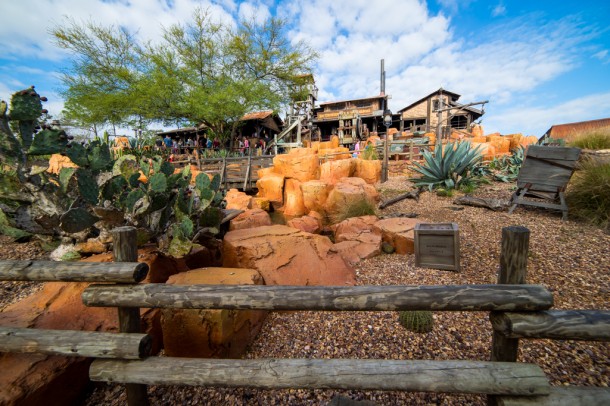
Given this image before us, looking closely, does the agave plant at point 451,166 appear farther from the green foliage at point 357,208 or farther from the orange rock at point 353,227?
the orange rock at point 353,227

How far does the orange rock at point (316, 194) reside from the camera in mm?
9227

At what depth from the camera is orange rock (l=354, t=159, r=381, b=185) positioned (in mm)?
10070

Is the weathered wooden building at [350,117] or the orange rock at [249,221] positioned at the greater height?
the weathered wooden building at [350,117]

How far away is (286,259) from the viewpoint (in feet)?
10.9

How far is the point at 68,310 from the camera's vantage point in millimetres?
2131

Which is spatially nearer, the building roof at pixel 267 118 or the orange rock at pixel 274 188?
the orange rock at pixel 274 188

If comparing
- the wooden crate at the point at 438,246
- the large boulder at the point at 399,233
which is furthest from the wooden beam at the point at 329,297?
the large boulder at the point at 399,233

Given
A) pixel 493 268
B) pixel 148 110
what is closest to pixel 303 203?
pixel 493 268

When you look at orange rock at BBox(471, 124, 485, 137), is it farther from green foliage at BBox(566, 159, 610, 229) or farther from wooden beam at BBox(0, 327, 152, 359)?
wooden beam at BBox(0, 327, 152, 359)

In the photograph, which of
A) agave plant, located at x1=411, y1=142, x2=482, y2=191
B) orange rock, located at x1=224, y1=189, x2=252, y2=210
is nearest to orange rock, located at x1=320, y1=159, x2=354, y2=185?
orange rock, located at x1=224, y1=189, x2=252, y2=210

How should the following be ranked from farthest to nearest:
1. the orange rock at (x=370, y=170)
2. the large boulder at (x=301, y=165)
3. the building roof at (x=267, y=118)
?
the building roof at (x=267, y=118), the large boulder at (x=301, y=165), the orange rock at (x=370, y=170)

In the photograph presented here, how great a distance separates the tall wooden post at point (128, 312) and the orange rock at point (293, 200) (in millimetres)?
8403

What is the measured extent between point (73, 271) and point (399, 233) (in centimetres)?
417

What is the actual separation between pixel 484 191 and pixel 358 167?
504 centimetres
